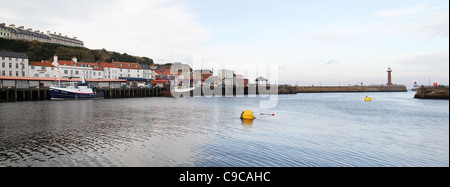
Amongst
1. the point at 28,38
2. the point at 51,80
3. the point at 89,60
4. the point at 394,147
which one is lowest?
the point at 394,147

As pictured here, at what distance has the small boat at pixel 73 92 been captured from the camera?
53625 mm

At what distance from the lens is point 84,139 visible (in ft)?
53.3

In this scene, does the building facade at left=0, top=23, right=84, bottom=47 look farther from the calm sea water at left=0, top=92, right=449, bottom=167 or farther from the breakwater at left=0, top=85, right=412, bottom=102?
the calm sea water at left=0, top=92, right=449, bottom=167

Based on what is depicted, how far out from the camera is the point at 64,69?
3063 inches

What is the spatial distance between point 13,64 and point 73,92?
28.5m

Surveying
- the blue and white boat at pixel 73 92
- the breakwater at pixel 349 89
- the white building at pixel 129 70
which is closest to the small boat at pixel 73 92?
the blue and white boat at pixel 73 92

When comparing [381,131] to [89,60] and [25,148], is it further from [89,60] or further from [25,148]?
[89,60]

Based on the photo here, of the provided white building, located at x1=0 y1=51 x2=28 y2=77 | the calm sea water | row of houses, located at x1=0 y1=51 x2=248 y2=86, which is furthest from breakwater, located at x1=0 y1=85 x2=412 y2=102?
the calm sea water

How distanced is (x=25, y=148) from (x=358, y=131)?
918 inches

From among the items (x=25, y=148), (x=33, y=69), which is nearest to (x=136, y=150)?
(x=25, y=148)

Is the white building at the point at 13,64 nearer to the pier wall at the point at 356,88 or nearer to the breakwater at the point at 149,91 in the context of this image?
the breakwater at the point at 149,91

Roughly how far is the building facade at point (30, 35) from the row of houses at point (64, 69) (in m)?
65.5

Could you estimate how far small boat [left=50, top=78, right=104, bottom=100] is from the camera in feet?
176
